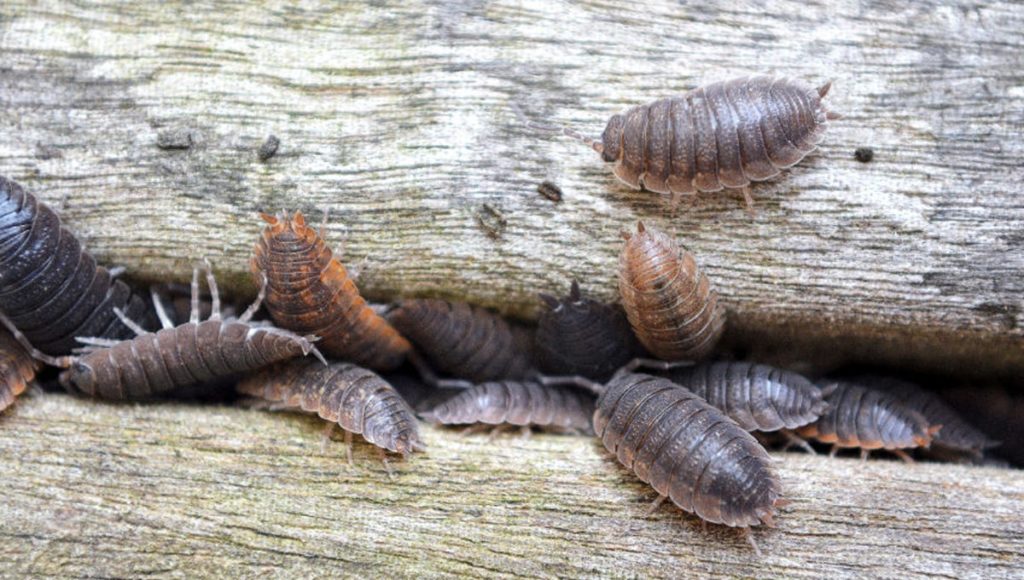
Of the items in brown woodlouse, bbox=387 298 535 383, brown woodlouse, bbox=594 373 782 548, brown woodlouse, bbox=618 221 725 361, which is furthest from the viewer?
brown woodlouse, bbox=387 298 535 383

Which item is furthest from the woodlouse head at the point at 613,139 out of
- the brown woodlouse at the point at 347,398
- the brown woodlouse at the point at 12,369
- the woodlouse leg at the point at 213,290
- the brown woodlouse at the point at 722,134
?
the brown woodlouse at the point at 12,369

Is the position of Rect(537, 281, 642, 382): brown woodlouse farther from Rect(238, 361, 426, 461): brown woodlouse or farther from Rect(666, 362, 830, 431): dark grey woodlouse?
Rect(238, 361, 426, 461): brown woodlouse

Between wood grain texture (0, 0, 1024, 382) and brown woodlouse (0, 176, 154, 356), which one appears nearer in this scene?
brown woodlouse (0, 176, 154, 356)

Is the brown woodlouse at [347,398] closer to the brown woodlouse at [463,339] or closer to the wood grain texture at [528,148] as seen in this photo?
the brown woodlouse at [463,339]

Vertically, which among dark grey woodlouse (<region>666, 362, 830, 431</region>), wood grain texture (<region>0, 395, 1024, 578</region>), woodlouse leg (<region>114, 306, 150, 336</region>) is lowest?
wood grain texture (<region>0, 395, 1024, 578</region>)

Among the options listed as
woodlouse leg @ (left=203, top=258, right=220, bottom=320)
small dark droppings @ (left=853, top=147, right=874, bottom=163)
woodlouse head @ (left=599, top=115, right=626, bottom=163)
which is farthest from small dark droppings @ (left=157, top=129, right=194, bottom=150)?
small dark droppings @ (left=853, top=147, right=874, bottom=163)

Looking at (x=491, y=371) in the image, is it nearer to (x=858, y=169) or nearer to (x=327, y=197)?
(x=327, y=197)
